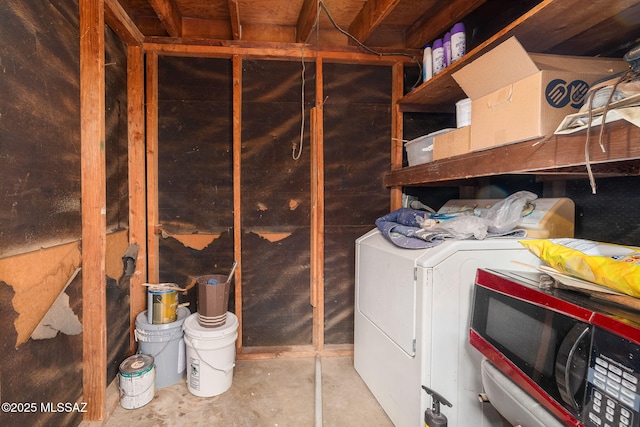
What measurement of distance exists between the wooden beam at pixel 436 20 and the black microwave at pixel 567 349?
1.49 meters

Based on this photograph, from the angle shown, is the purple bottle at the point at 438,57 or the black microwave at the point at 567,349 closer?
the black microwave at the point at 567,349

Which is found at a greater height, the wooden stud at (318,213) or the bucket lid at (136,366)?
the wooden stud at (318,213)

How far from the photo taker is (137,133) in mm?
2051

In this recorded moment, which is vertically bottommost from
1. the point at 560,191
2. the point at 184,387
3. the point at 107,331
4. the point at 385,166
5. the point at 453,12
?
the point at 184,387

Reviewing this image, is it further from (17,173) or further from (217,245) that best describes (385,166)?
(17,173)

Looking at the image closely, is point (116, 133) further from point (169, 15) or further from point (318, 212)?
point (318, 212)

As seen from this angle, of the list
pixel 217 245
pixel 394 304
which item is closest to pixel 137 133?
pixel 217 245

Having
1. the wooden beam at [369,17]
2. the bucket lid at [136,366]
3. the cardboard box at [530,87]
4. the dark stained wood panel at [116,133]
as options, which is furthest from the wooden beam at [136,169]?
the cardboard box at [530,87]

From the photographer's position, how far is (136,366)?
1.74 metres

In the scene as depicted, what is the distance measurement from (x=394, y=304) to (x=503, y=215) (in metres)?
0.65

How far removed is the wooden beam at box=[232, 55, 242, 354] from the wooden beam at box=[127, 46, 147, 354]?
0.57 meters

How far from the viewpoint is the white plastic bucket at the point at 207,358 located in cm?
182

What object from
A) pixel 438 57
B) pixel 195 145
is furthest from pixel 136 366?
pixel 438 57

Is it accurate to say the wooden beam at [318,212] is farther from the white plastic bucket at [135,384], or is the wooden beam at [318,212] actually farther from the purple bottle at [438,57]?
the white plastic bucket at [135,384]
